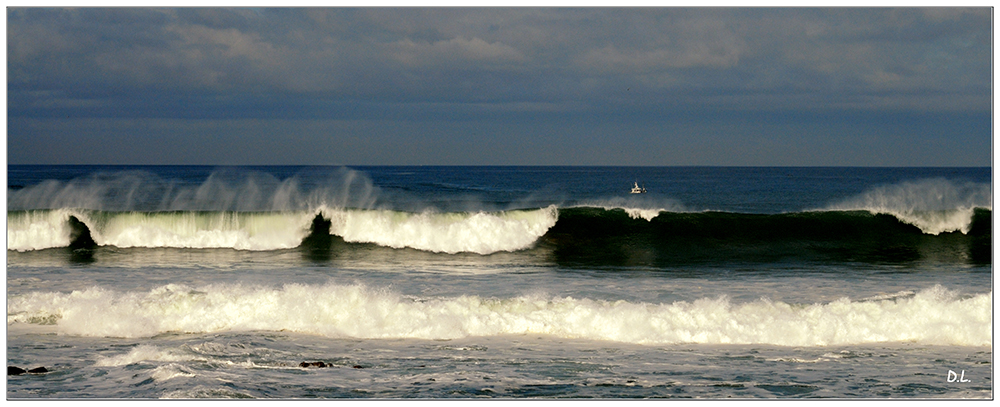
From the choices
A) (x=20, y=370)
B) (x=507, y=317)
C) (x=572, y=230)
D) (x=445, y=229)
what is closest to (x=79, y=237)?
(x=445, y=229)

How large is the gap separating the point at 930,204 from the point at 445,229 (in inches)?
336

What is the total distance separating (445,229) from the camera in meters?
11.6

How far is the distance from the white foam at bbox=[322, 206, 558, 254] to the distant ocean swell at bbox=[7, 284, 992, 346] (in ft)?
13.8

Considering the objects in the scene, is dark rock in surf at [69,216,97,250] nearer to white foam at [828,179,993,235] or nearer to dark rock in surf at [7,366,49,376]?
dark rock in surf at [7,366,49,376]

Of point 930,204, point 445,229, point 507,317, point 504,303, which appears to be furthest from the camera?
point 930,204

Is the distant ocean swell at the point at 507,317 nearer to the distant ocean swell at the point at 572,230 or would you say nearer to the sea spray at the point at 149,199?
the distant ocean swell at the point at 572,230

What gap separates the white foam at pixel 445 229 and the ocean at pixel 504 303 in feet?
0.13

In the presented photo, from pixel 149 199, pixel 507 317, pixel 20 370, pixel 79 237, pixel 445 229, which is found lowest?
pixel 20 370

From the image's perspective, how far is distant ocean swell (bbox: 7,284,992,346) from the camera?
5945 millimetres

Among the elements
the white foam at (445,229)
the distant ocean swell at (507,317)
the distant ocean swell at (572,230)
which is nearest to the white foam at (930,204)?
the distant ocean swell at (572,230)

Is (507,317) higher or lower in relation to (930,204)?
lower

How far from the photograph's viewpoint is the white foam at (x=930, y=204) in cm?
1161

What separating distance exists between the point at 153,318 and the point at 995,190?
6886mm

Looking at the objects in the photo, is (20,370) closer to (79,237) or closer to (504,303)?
(504,303)
